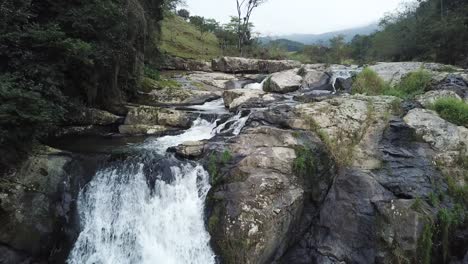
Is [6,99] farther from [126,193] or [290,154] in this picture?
[290,154]

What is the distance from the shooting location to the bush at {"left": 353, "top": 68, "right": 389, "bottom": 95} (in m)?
15.2

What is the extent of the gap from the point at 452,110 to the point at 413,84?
396 centimetres

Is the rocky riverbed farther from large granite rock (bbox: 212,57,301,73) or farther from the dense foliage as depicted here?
large granite rock (bbox: 212,57,301,73)

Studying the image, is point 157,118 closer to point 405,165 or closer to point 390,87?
point 405,165

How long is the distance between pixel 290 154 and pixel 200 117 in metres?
5.69

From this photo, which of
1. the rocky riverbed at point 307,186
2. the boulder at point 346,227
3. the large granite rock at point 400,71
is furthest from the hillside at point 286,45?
the boulder at point 346,227

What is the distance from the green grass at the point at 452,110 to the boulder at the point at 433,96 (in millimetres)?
417

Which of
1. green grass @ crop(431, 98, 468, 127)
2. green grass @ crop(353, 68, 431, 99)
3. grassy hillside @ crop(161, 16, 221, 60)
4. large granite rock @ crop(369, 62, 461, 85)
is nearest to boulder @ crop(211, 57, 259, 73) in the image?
grassy hillside @ crop(161, 16, 221, 60)

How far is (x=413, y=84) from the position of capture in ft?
48.8

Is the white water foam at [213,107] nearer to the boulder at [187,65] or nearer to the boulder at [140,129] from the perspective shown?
the boulder at [140,129]

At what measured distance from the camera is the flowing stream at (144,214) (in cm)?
822

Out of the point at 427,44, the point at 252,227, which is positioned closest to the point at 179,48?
the point at 427,44

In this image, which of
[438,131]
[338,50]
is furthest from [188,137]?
[338,50]

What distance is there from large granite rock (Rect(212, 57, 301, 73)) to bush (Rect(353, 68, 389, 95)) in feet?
62.6
